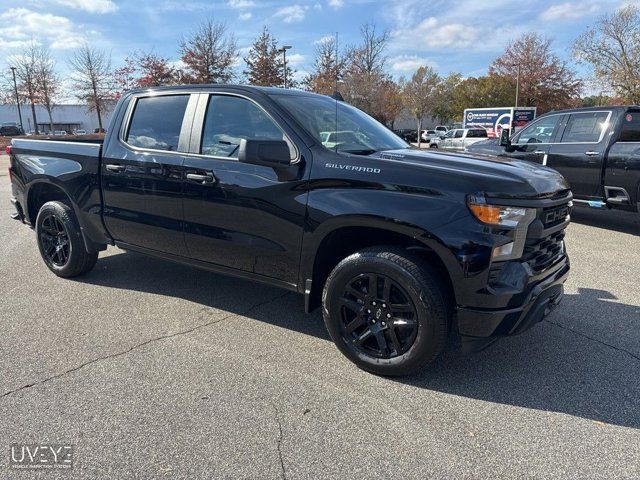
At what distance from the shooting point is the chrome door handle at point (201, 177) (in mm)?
3717

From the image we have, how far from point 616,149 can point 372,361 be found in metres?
6.00

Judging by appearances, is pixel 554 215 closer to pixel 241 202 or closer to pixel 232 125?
pixel 241 202

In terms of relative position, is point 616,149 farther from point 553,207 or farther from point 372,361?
point 372,361

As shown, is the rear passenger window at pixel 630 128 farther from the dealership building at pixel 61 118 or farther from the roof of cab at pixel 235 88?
the dealership building at pixel 61 118

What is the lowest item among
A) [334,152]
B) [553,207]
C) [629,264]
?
[629,264]

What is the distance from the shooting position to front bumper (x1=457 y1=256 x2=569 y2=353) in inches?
112

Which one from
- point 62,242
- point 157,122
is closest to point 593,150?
point 157,122

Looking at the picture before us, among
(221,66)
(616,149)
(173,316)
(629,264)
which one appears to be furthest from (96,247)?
(221,66)

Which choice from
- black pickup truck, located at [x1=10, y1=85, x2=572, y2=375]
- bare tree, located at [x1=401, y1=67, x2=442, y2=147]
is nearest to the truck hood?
black pickup truck, located at [x1=10, y1=85, x2=572, y2=375]

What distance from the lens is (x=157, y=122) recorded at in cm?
427

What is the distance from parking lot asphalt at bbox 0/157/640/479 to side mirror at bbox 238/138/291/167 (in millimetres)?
1391

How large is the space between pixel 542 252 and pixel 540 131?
6.13 meters

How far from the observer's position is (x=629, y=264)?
223 inches

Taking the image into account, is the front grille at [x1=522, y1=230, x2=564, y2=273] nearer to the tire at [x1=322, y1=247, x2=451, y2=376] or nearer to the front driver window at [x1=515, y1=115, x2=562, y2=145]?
the tire at [x1=322, y1=247, x2=451, y2=376]
